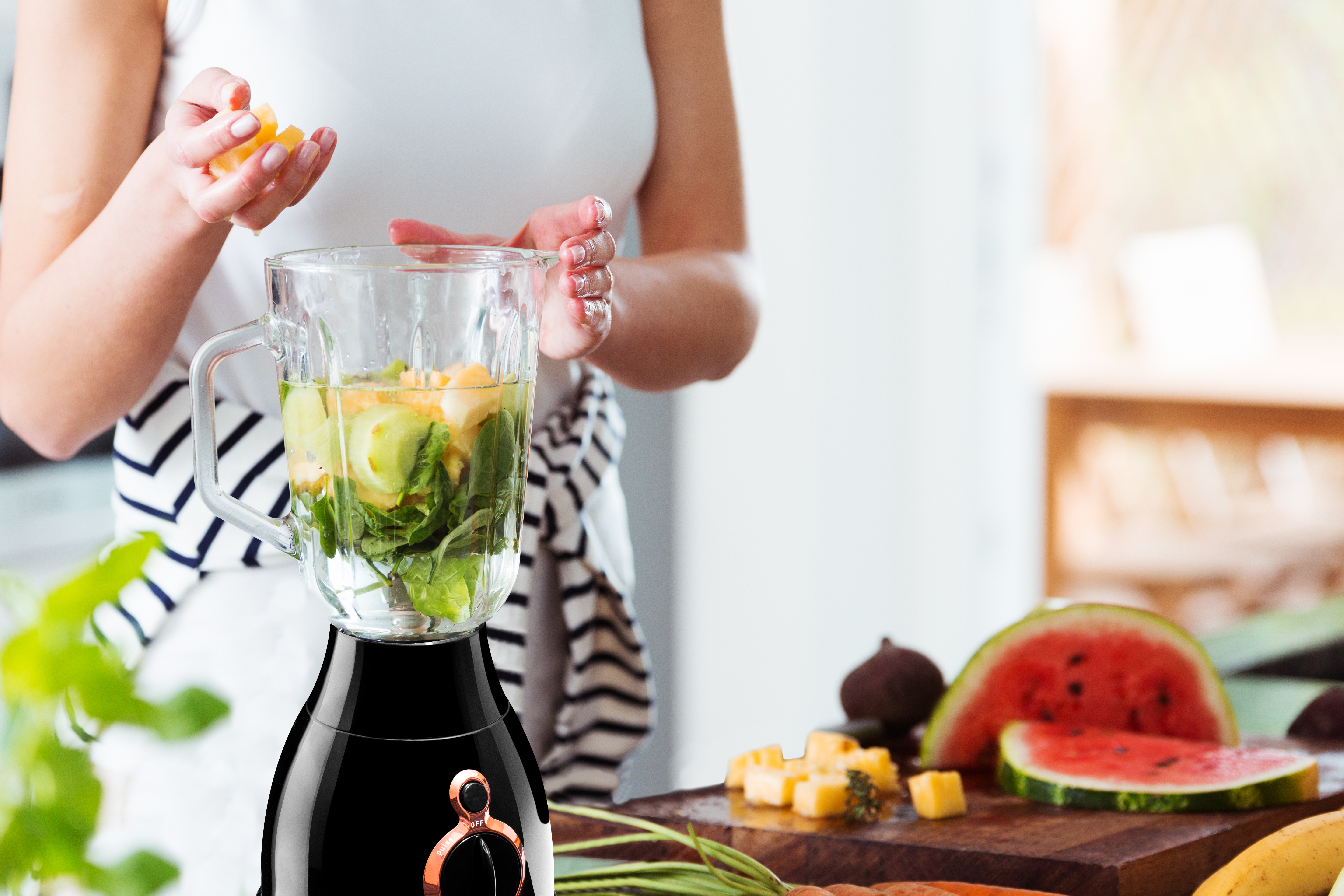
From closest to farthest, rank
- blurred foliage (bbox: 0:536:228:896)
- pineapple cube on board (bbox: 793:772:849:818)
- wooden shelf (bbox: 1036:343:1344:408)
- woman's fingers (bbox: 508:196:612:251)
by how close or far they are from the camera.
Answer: blurred foliage (bbox: 0:536:228:896)
woman's fingers (bbox: 508:196:612:251)
pineapple cube on board (bbox: 793:772:849:818)
wooden shelf (bbox: 1036:343:1344:408)

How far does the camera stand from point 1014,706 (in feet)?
2.66

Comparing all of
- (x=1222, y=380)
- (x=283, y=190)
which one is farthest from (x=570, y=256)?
(x=1222, y=380)

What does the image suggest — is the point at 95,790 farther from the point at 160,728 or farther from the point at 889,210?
the point at 889,210

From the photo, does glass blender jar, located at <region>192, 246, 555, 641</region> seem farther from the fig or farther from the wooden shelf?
the wooden shelf

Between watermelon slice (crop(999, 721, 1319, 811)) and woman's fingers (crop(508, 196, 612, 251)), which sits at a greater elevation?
woman's fingers (crop(508, 196, 612, 251))

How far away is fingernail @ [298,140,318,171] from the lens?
0.49 m

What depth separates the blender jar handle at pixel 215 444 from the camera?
46 centimetres

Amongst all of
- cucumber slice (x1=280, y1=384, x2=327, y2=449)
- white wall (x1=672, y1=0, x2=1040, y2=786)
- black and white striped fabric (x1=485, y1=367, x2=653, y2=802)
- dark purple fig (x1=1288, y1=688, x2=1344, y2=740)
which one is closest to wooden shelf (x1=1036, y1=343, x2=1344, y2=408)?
white wall (x1=672, y1=0, x2=1040, y2=786)

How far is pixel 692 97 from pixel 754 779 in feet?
1.50

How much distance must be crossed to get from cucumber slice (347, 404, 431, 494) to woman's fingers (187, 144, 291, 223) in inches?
4.2

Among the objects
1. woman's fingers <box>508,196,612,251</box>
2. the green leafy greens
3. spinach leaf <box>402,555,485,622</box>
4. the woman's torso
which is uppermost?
the woman's torso

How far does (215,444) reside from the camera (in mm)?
471

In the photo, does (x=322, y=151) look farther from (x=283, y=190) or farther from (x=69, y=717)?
(x=69, y=717)

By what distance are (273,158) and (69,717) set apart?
0.29 meters
